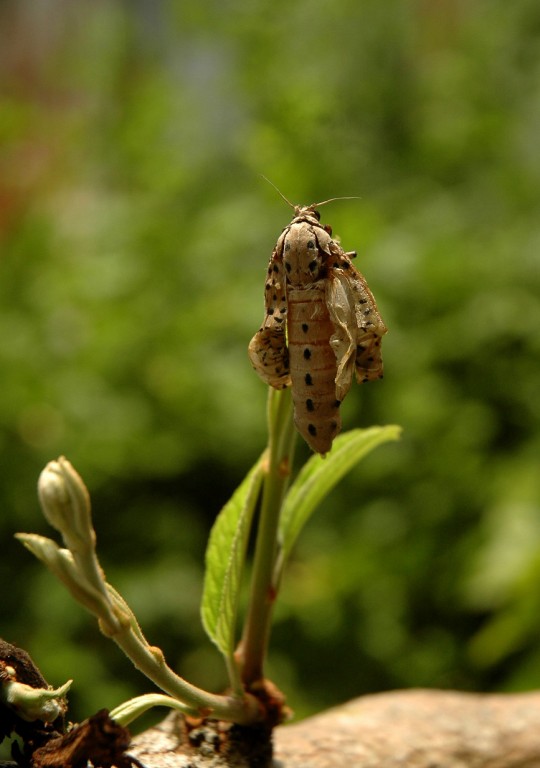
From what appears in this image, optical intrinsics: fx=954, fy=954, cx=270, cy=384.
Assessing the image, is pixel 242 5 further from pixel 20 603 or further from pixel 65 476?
pixel 65 476

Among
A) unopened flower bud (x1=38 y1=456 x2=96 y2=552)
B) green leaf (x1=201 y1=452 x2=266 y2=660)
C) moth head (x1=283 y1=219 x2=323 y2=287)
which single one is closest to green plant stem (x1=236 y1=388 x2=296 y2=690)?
green leaf (x1=201 y1=452 x2=266 y2=660)

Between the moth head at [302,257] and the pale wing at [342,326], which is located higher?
the moth head at [302,257]

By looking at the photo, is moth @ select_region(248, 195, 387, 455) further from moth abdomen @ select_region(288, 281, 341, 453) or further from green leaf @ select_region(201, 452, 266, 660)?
green leaf @ select_region(201, 452, 266, 660)

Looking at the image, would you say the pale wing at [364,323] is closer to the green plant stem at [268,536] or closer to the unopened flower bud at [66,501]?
the green plant stem at [268,536]

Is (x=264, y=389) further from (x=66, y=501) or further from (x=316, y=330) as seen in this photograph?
(x=66, y=501)

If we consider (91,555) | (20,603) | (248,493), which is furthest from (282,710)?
(20,603)

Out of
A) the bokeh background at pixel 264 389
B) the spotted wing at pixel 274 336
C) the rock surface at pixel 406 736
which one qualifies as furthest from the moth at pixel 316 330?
the bokeh background at pixel 264 389

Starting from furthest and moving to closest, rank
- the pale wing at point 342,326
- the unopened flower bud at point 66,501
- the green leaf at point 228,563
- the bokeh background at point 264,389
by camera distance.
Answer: the bokeh background at point 264,389, the green leaf at point 228,563, the pale wing at point 342,326, the unopened flower bud at point 66,501

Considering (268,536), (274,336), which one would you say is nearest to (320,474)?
(268,536)
